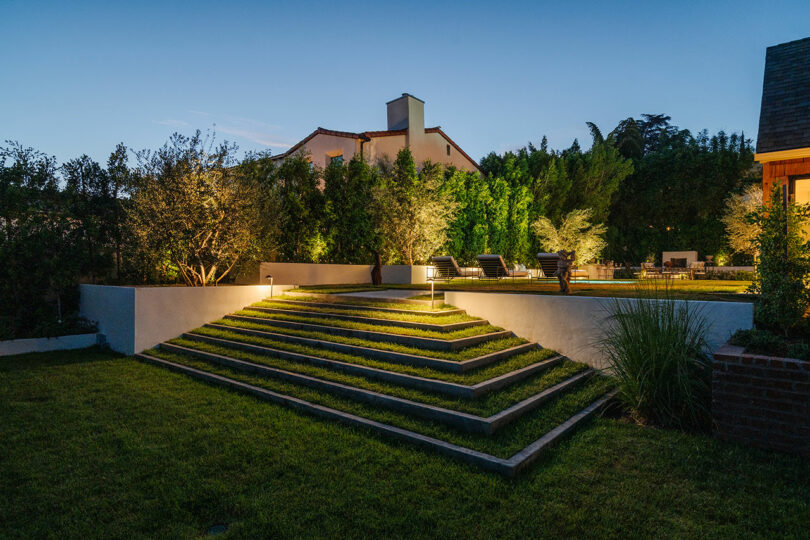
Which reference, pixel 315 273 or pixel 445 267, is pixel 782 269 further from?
pixel 315 273

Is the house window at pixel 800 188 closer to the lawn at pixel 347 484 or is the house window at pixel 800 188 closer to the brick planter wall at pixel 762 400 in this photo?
the brick planter wall at pixel 762 400

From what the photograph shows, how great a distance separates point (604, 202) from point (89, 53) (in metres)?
25.2

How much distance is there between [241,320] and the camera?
9250 mm

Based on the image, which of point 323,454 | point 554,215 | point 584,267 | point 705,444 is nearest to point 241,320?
point 323,454

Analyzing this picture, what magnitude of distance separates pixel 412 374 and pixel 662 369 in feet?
9.69

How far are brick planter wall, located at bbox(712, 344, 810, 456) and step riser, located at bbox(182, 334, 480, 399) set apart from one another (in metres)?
2.55

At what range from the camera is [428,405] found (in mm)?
4410

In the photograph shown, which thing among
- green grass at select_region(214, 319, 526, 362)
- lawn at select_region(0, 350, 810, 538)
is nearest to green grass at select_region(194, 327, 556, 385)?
green grass at select_region(214, 319, 526, 362)

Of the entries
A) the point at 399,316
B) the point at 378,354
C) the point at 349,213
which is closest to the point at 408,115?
the point at 349,213

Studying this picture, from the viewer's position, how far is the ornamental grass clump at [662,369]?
4281 mm

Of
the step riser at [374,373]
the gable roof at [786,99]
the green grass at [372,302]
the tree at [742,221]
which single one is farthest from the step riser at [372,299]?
the tree at [742,221]

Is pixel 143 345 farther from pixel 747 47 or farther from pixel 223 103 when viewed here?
pixel 747 47

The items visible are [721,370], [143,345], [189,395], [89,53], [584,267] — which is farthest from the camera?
[584,267]

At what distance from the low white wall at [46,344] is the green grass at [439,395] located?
407cm
